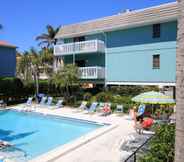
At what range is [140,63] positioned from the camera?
22.7 meters

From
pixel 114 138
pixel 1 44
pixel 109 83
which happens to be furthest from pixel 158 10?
pixel 1 44

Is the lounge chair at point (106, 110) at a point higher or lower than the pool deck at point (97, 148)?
higher

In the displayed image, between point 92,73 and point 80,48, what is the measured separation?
3740mm

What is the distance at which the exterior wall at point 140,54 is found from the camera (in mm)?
20953

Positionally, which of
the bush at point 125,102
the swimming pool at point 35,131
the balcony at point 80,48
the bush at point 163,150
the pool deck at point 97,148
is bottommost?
the swimming pool at point 35,131

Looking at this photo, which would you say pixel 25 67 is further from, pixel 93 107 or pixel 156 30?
pixel 156 30

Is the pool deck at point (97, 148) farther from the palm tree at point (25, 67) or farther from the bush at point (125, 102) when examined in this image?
the palm tree at point (25, 67)

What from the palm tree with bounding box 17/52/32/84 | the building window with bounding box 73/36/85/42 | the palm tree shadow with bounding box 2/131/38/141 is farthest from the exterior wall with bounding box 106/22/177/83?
the palm tree shadow with bounding box 2/131/38/141

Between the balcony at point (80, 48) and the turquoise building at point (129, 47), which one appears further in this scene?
the balcony at point (80, 48)

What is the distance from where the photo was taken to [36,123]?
18.3m

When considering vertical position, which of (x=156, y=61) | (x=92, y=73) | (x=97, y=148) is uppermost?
(x=156, y=61)

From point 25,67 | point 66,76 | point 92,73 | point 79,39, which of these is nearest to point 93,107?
point 66,76

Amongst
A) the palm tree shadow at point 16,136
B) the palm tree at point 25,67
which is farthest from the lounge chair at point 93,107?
the palm tree at point 25,67

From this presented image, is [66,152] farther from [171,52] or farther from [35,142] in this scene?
[171,52]
